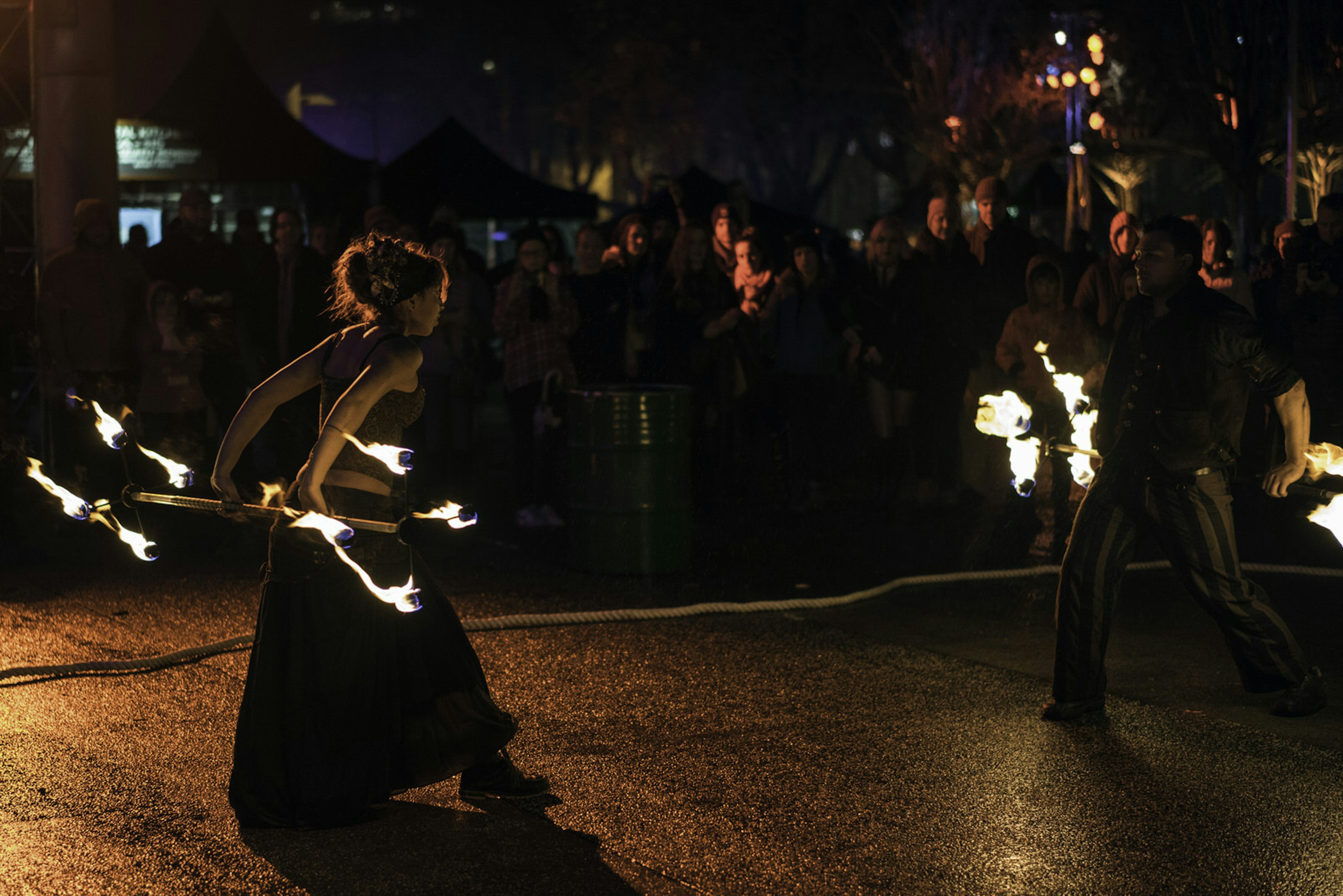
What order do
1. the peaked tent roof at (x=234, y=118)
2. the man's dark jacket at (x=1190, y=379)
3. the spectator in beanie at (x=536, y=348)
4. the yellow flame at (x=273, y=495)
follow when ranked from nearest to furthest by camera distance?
1. the yellow flame at (x=273, y=495)
2. the man's dark jacket at (x=1190, y=379)
3. the spectator in beanie at (x=536, y=348)
4. the peaked tent roof at (x=234, y=118)

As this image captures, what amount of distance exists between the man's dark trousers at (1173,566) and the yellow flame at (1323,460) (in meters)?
0.36

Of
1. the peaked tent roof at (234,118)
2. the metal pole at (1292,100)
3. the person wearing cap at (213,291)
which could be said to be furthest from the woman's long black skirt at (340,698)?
the peaked tent roof at (234,118)

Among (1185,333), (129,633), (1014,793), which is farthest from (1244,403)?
(129,633)

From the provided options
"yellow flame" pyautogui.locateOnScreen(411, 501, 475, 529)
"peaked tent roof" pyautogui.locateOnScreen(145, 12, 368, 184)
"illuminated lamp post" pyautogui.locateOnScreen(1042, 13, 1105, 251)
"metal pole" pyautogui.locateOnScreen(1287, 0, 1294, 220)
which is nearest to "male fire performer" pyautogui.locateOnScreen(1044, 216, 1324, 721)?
"yellow flame" pyautogui.locateOnScreen(411, 501, 475, 529)

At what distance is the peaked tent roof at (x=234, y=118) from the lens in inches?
803

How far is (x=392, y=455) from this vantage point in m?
4.63

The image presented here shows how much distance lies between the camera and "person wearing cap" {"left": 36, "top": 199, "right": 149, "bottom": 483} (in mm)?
10148

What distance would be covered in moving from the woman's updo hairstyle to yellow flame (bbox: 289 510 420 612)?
697 millimetres

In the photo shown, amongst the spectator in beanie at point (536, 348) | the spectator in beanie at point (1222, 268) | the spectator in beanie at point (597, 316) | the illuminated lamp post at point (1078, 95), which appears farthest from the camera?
the illuminated lamp post at point (1078, 95)

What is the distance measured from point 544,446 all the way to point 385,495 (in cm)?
562

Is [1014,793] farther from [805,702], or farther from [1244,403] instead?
[1244,403]

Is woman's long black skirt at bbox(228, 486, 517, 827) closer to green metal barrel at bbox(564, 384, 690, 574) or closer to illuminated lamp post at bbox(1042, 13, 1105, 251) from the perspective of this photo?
green metal barrel at bbox(564, 384, 690, 574)

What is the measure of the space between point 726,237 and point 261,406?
24.0 feet

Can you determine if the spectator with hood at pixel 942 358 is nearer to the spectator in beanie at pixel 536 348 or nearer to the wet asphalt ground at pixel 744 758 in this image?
the spectator in beanie at pixel 536 348
